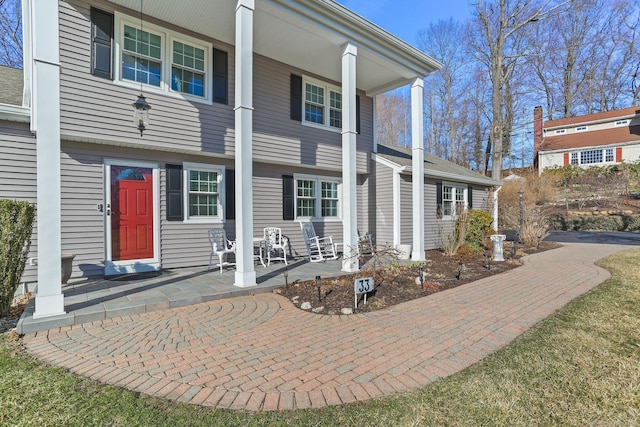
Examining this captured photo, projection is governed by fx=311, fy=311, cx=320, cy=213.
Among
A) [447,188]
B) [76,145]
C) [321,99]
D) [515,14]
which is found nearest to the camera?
[76,145]

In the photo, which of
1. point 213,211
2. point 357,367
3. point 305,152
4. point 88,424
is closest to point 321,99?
point 305,152

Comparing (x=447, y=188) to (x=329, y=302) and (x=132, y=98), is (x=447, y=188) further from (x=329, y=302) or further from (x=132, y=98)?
(x=132, y=98)

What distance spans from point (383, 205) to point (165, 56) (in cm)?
664

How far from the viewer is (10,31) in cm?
1202

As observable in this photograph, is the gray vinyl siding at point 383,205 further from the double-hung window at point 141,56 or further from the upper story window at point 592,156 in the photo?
the upper story window at point 592,156

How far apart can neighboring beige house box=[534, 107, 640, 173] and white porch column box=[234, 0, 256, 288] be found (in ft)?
89.5

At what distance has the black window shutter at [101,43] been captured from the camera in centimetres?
553

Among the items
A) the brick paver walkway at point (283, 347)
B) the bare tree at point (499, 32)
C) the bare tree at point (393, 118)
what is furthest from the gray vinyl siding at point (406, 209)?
the bare tree at point (393, 118)

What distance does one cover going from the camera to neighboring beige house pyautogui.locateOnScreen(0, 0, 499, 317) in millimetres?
5188

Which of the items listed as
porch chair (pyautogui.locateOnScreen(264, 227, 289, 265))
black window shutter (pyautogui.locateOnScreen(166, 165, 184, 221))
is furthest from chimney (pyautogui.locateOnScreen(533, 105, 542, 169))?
black window shutter (pyautogui.locateOnScreen(166, 165, 184, 221))

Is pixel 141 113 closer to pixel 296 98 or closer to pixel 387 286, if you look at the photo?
pixel 296 98

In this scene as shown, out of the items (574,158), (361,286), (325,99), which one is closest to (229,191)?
(325,99)

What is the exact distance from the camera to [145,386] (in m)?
2.43

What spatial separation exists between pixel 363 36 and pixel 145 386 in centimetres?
733
